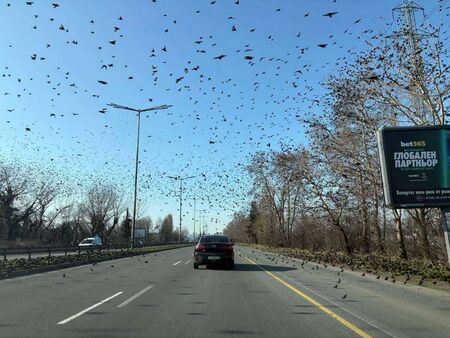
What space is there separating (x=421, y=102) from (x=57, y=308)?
2204 cm

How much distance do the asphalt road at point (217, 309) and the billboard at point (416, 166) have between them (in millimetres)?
3597

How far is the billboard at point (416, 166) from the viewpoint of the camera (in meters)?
17.2

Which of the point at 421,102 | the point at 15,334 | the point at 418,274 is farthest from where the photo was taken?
the point at 421,102

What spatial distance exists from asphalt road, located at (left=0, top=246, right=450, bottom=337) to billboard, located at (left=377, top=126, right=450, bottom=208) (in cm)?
360

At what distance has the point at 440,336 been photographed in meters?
7.39

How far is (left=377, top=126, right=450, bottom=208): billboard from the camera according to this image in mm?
17188

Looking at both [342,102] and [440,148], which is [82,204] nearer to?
[342,102]

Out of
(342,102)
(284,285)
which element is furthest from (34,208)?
(284,285)

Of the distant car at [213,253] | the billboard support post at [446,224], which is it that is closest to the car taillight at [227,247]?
the distant car at [213,253]

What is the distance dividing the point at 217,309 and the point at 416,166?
10973 mm

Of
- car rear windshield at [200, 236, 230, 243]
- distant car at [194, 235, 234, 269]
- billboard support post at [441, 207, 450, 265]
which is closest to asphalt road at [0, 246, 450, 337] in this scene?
billboard support post at [441, 207, 450, 265]

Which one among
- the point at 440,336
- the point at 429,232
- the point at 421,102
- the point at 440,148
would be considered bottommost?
the point at 440,336

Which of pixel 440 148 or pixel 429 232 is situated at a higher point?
pixel 440 148

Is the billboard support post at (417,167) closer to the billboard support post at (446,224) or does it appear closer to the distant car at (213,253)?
the billboard support post at (446,224)
